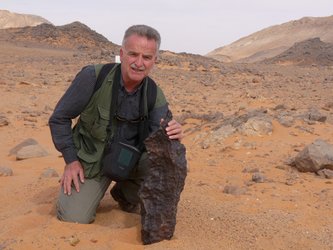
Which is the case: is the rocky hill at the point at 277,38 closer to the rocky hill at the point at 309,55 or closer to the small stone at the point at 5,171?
the rocky hill at the point at 309,55

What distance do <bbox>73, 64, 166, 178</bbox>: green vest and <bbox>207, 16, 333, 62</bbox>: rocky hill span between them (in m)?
45.7

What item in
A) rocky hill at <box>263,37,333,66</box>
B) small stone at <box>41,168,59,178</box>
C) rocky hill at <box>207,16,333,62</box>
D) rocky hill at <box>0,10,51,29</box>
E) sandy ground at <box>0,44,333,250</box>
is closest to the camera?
sandy ground at <box>0,44,333,250</box>

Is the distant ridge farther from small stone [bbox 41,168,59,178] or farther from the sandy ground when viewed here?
small stone [bbox 41,168,59,178]

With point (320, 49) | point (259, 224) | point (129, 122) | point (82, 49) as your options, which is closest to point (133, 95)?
point (129, 122)

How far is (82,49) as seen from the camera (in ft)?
93.2

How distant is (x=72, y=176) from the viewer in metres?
3.31

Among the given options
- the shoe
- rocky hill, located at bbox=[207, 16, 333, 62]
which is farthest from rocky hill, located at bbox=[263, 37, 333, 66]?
the shoe

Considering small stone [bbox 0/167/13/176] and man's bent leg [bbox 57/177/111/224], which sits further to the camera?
small stone [bbox 0/167/13/176]

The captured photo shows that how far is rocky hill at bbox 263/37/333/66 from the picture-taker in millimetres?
29344

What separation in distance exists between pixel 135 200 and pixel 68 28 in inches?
1225

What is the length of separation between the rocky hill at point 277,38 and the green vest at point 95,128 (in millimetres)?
45687

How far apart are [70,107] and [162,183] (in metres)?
0.81

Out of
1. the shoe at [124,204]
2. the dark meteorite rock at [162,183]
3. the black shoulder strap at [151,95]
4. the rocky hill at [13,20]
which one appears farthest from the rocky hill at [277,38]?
the dark meteorite rock at [162,183]

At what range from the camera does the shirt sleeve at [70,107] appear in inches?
124
